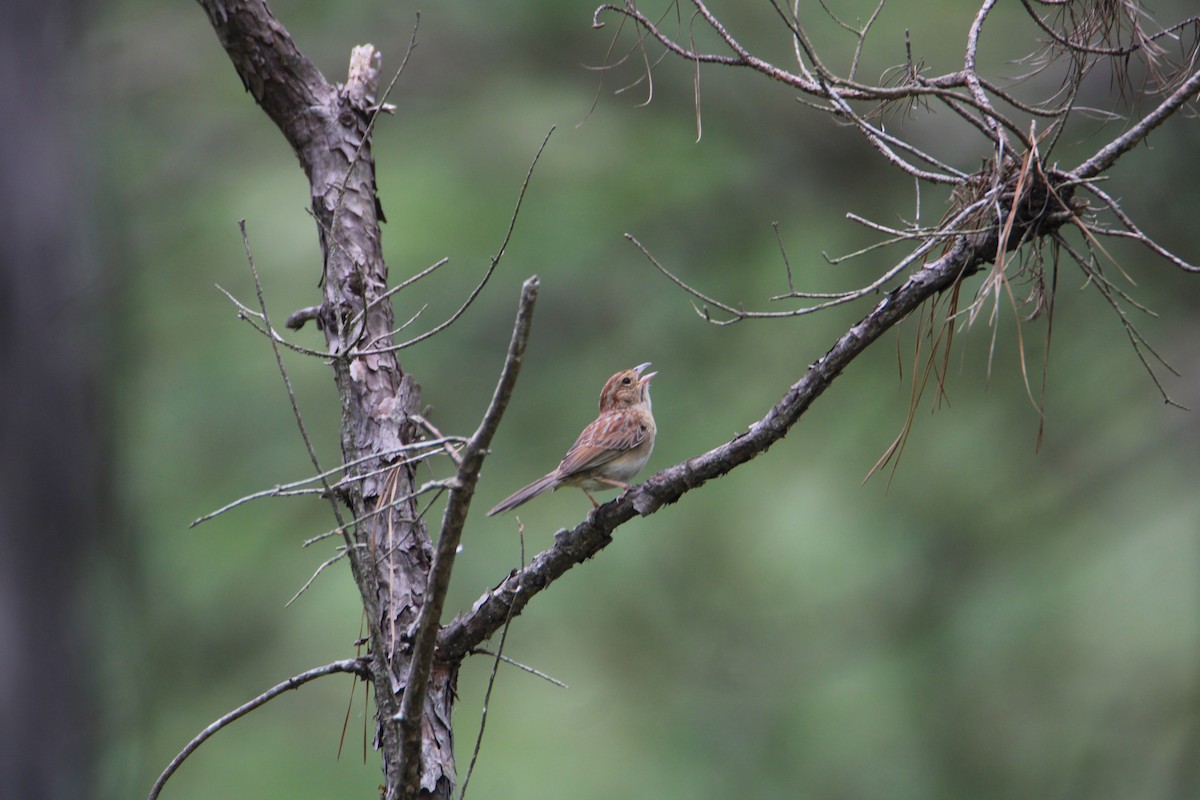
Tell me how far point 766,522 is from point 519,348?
21.7ft

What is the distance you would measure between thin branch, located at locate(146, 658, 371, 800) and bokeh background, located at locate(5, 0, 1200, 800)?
383cm

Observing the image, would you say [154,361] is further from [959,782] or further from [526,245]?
[959,782]

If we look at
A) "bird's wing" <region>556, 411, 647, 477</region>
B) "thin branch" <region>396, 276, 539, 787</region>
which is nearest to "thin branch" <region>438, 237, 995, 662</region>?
"thin branch" <region>396, 276, 539, 787</region>

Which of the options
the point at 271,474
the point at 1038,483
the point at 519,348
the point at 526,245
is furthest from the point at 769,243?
the point at 519,348

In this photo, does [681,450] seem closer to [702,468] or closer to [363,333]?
[363,333]

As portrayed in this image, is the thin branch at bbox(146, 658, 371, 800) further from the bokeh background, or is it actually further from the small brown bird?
the bokeh background

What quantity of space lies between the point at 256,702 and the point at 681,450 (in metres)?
4.55

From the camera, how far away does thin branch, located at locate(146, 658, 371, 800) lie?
2910mm

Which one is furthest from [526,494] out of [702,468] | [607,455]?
[702,468]

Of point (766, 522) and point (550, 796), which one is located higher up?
point (766, 522)

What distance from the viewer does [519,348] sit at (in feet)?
6.80

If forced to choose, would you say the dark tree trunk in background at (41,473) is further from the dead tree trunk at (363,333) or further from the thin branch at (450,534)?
the thin branch at (450,534)

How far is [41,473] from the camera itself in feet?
19.3

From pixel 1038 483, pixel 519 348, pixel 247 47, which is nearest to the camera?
pixel 519 348
